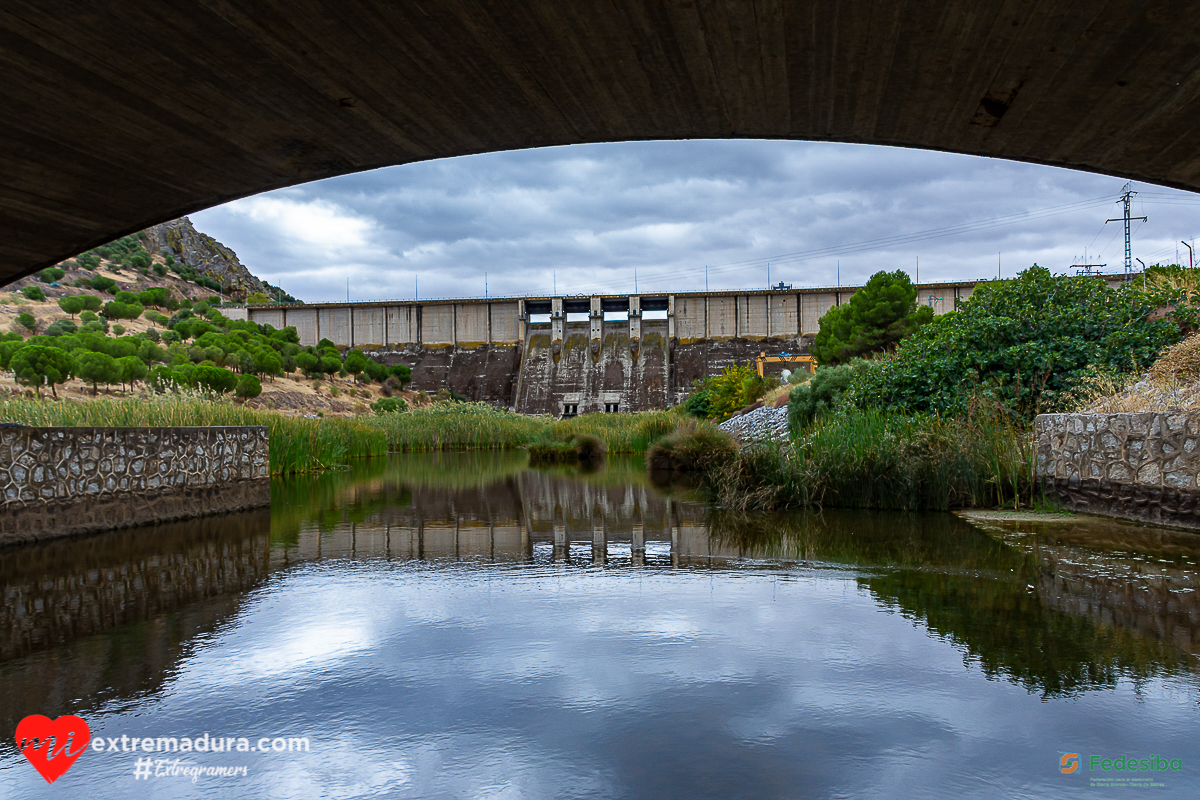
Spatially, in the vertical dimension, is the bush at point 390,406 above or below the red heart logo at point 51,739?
above

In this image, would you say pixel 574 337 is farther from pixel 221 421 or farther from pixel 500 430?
pixel 221 421

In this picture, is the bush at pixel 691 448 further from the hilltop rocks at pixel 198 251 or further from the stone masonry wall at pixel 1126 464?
the hilltop rocks at pixel 198 251

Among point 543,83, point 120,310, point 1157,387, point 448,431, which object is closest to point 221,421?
point 543,83

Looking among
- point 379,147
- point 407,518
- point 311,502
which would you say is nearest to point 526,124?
point 379,147

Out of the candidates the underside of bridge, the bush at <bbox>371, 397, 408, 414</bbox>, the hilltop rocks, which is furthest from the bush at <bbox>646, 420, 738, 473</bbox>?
the hilltop rocks

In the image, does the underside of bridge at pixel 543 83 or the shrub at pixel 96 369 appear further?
the shrub at pixel 96 369

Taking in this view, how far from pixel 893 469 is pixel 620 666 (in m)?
5.34

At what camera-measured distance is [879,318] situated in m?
28.3

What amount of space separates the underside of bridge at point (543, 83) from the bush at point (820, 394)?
937 cm

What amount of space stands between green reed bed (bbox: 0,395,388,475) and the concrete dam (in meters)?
23.6

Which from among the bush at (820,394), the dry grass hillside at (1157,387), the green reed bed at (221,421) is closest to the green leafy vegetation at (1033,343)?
the dry grass hillside at (1157,387)

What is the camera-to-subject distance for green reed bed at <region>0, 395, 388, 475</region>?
868 cm

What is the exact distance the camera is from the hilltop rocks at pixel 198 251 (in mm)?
63625

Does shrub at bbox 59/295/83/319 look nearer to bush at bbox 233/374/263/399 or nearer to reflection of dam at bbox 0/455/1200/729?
bush at bbox 233/374/263/399
